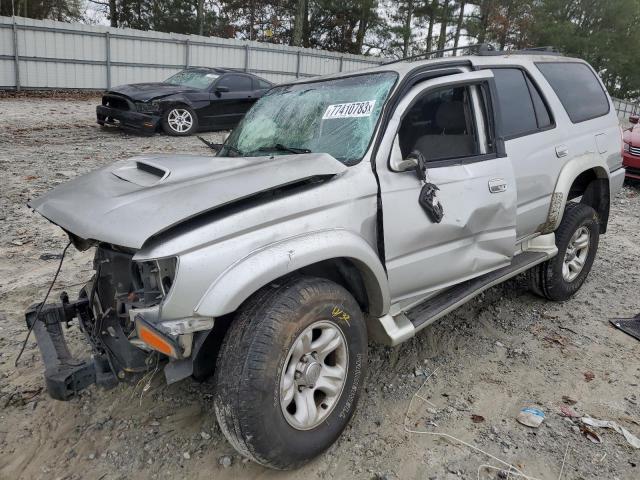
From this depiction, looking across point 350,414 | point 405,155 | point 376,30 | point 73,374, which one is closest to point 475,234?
point 405,155

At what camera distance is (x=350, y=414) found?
2.57m

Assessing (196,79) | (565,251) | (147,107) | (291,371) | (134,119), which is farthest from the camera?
(196,79)

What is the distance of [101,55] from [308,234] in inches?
695

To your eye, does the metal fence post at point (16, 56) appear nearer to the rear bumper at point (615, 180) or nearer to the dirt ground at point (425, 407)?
the dirt ground at point (425, 407)

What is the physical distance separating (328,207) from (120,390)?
1.75m

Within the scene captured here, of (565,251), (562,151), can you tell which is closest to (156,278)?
(562,151)

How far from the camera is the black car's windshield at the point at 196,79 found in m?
11.2

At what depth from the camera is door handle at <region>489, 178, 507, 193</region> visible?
314 cm

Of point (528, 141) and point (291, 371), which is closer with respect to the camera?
point (291, 371)

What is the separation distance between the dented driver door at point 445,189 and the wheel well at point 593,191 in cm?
151

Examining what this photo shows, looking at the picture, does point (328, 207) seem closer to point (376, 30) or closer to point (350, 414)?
point (350, 414)

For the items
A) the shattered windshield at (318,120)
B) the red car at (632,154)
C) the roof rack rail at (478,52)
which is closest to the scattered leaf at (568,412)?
the shattered windshield at (318,120)

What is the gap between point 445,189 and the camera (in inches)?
114

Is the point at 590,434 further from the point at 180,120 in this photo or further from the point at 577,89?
the point at 180,120
